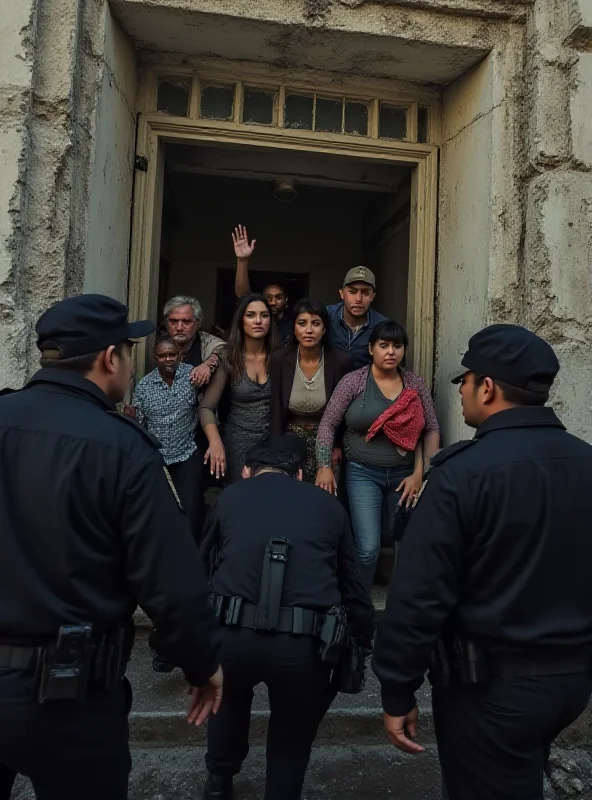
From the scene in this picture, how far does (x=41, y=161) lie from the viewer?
3.36 metres

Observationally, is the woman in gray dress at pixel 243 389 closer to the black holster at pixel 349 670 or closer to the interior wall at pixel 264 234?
the black holster at pixel 349 670

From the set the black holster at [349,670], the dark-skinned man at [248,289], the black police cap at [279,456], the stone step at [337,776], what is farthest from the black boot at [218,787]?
the dark-skinned man at [248,289]

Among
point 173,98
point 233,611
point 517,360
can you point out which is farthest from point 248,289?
point 517,360

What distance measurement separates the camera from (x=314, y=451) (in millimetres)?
3725

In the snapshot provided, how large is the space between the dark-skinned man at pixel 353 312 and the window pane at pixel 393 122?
105cm

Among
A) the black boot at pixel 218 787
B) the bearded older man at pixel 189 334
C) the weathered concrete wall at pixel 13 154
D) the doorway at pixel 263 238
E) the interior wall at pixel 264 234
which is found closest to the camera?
the black boot at pixel 218 787

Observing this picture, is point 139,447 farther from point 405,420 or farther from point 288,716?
point 405,420

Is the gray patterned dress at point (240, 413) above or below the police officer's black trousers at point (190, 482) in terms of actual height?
above

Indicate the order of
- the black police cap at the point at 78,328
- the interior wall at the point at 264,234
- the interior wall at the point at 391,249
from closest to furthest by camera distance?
the black police cap at the point at 78,328
the interior wall at the point at 391,249
the interior wall at the point at 264,234

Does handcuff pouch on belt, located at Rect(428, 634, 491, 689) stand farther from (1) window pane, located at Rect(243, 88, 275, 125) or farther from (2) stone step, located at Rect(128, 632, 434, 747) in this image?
(1) window pane, located at Rect(243, 88, 275, 125)

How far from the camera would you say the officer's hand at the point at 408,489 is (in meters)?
3.61

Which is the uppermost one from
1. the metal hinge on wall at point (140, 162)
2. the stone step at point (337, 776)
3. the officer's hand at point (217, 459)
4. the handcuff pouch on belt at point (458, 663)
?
the metal hinge on wall at point (140, 162)

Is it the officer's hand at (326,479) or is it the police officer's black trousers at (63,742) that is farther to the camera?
the officer's hand at (326,479)

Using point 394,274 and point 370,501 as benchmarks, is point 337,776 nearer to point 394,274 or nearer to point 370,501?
point 370,501
